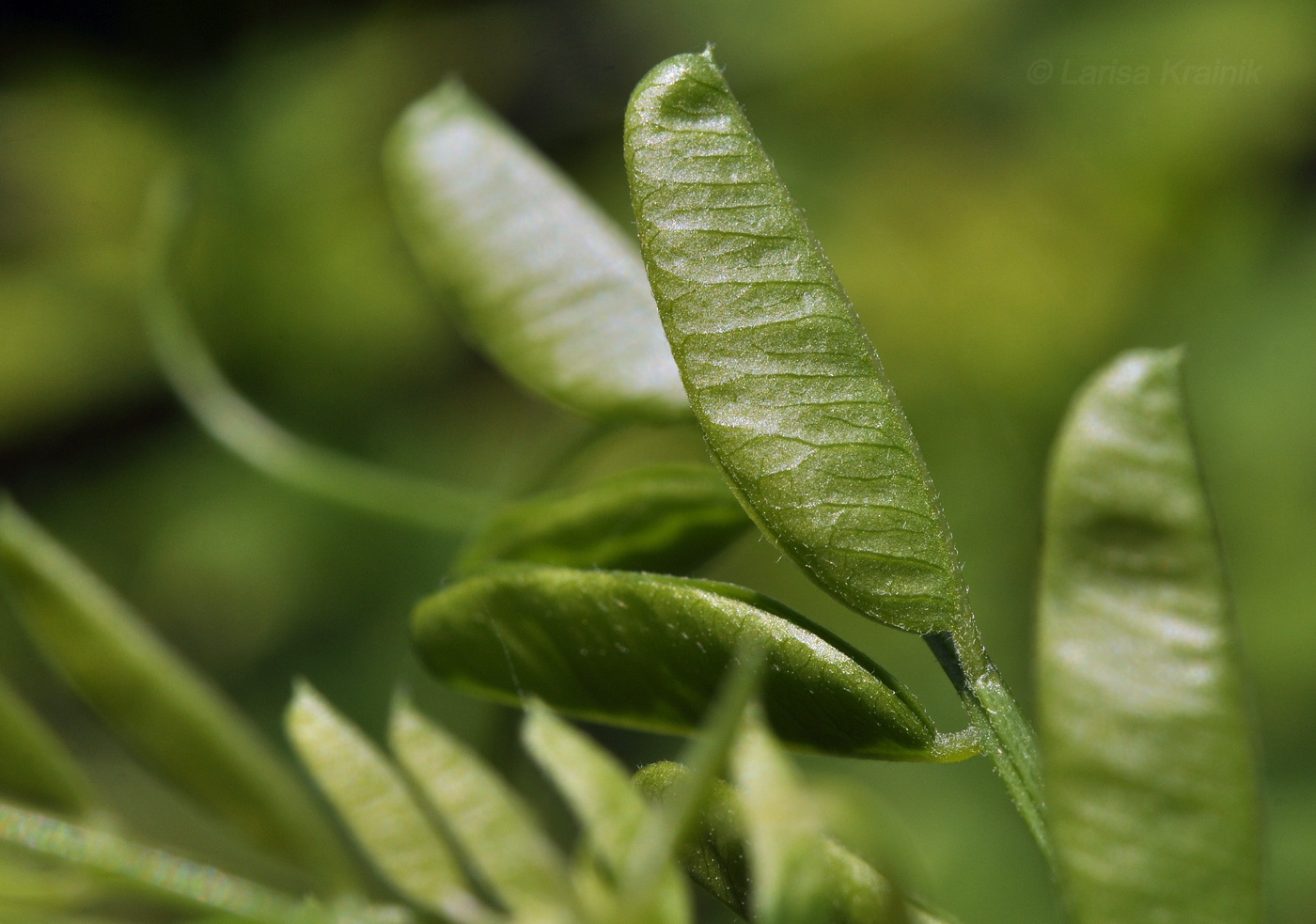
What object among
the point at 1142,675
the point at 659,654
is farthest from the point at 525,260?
the point at 1142,675

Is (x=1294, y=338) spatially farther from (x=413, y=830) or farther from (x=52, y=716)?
(x=52, y=716)

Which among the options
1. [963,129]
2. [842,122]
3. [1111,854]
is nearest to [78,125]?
[842,122]

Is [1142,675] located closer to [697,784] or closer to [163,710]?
[697,784]

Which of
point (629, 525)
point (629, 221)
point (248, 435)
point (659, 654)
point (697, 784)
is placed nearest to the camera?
point (697, 784)

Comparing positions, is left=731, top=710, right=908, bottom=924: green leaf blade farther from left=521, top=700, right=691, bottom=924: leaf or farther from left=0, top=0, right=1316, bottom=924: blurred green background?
left=0, top=0, right=1316, bottom=924: blurred green background

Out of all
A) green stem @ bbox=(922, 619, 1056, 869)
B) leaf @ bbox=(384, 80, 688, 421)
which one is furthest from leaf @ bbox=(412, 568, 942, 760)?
leaf @ bbox=(384, 80, 688, 421)

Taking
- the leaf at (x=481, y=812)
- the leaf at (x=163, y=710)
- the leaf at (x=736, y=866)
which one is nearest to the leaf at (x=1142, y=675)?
the leaf at (x=736, y=866)
